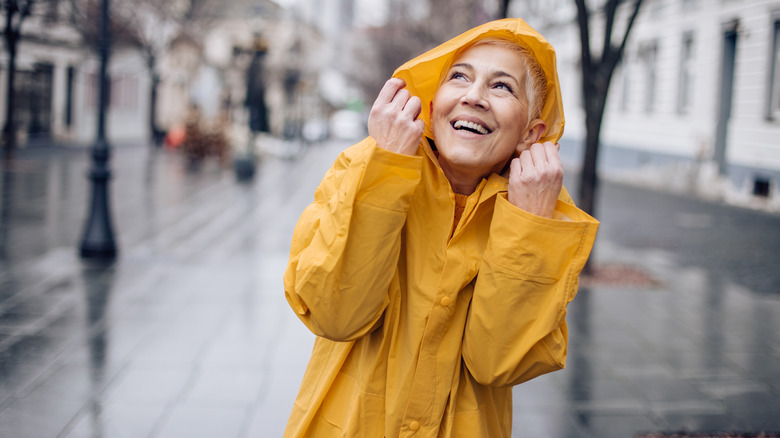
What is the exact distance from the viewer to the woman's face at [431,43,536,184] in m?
1.83

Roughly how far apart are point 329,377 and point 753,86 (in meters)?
16.8

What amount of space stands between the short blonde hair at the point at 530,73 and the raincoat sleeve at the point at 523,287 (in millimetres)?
329

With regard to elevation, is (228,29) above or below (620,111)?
above

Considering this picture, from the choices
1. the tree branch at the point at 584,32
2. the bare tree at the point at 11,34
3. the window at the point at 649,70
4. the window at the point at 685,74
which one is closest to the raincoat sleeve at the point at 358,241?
the tree branch at the point at 584,32

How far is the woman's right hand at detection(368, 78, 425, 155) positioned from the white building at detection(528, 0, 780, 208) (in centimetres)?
1509

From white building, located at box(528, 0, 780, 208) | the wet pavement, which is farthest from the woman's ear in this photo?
white building, located at box(528, 0, 780, 208)

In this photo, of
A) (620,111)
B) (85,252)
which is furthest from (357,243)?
(620,111)

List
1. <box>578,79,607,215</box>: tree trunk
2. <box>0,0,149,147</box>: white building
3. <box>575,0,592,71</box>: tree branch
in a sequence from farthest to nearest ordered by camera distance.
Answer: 1. <box>0,0,149,147</box>: white building
2. <box>578,79,607,215</box>: tree trunk
3. <box>575,0,592,71</box>: tree branch

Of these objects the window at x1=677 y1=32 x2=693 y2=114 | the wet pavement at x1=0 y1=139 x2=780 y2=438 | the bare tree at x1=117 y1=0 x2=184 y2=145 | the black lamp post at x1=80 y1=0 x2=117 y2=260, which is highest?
the bare tree at x1=117 y1=0 x2=184 y2=145

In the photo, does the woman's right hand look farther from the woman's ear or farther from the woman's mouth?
the woman's ear

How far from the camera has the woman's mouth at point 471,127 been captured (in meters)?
1.83

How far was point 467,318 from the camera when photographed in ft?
6.10

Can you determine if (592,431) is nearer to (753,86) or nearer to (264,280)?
(264,280)

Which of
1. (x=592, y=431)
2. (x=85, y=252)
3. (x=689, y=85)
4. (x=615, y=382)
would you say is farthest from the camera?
(x=689, y=85)
